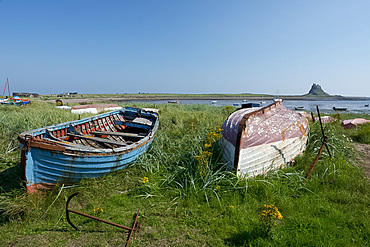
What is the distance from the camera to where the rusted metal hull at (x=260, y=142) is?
16.2 ft

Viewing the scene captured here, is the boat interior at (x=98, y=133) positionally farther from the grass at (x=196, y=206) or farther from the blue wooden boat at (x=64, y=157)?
the grass at (x=196, y=206)

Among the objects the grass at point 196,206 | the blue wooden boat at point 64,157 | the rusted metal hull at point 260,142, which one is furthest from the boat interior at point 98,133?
the rusted metal hull at point 260,142

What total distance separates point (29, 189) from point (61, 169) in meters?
0.65

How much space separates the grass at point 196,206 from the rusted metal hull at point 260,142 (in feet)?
0.99

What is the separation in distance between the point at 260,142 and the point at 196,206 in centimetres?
224

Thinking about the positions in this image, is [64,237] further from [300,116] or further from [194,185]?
[300,116]

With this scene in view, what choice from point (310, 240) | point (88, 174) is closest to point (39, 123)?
point (88, 174)

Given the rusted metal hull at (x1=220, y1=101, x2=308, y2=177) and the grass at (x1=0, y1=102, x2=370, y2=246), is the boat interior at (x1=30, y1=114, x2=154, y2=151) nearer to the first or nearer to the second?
the grass at (x1=0, y1=102, x2=370, y2=246)

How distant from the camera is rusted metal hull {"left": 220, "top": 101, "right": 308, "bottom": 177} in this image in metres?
4.94

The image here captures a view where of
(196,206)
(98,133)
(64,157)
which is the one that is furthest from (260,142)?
(98,133)

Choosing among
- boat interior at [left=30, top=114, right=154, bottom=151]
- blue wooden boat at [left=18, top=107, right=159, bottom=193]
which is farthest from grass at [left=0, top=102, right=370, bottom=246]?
boat interior at [left=30, top=114, right=154, bottom=151]

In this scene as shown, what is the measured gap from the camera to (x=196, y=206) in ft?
14.2

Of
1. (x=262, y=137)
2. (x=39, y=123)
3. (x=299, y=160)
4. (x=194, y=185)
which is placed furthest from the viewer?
(x=39, y=123)

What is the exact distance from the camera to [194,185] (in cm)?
476
